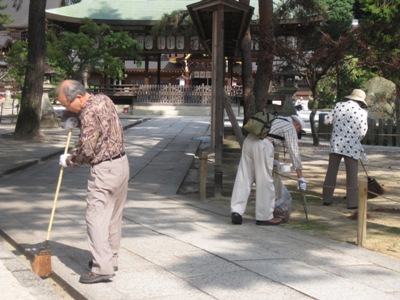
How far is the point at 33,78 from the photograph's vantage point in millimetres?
19078

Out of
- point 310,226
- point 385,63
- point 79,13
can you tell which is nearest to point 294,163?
point 310,226

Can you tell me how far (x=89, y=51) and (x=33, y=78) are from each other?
39.4ft

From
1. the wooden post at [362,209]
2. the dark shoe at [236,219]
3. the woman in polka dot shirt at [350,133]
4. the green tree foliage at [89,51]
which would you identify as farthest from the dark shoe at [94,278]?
the green tree foliage at [89,51]

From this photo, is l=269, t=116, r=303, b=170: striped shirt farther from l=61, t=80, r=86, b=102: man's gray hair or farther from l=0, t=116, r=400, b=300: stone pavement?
l=61, t=80, r=86, b=102: man's gray hair

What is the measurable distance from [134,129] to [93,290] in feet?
66.2

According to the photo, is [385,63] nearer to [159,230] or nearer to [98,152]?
[159,230]

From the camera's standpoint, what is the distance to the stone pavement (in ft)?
15.0

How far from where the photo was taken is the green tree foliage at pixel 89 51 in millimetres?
30641

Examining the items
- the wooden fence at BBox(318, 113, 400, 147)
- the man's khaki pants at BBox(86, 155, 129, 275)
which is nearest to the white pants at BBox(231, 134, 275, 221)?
the man's khaki pants at BBox(86, 155, 129, 275)

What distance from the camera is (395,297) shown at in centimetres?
442

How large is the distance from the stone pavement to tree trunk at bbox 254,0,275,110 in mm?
6561

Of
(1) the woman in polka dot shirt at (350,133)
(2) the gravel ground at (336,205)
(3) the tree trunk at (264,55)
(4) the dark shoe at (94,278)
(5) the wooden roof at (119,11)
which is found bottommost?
(2) the gravel ground at (336,205)

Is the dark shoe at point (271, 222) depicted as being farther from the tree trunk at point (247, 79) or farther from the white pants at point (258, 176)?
the tree trunk at point (247, 79)

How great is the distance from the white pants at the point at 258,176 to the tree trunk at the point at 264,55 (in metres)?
8.36
